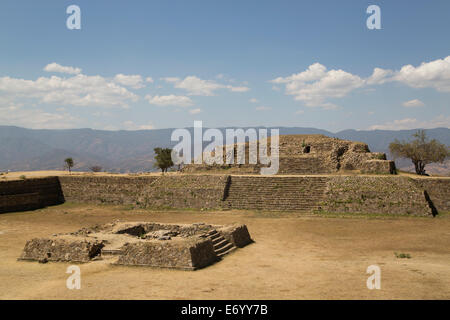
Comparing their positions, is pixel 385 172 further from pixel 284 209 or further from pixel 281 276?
pixel 281 276

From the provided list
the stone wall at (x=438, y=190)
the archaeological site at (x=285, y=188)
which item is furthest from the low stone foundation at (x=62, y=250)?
the stone wall at (x=438, y=190)

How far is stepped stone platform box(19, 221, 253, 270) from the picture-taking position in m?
16.1

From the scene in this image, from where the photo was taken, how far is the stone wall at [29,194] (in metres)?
38.0

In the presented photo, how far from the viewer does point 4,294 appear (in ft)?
43.2

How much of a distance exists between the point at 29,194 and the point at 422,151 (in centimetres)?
4292

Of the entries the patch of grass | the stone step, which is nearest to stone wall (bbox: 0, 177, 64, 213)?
the stone step

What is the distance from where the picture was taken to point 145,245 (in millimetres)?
16484

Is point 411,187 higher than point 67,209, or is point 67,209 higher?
point 411,187

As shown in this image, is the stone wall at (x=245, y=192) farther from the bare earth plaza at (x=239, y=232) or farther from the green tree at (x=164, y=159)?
the green tree at (x=164, y=159)

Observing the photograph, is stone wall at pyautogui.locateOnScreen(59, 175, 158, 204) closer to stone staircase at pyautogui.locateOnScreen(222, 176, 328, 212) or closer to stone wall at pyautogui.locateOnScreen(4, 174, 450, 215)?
stone wall at pyautogui.locateOnScreen(4, 174, 450, 215)

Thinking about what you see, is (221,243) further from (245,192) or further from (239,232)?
(245,192)
